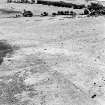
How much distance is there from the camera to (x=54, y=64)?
15.7 metres

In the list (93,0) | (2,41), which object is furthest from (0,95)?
(93,0)

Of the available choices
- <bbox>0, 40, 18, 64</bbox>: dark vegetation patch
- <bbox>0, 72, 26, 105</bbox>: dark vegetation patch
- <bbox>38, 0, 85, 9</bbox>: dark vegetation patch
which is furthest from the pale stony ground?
<bbox>38, 0, 85, 9</bbox>: dark vegetation patch

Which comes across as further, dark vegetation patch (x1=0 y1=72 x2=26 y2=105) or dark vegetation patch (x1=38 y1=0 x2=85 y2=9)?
dark vegetation patch (x1=38 y1=0 x2=85 y2=9)

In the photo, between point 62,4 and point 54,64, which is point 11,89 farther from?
point 62,4

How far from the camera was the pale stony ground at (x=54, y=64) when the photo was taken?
12.2 metres

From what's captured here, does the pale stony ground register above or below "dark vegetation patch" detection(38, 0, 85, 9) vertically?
below

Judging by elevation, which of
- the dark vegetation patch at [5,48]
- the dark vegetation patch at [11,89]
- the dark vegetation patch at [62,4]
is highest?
the dark vegetation patch at [62,4]

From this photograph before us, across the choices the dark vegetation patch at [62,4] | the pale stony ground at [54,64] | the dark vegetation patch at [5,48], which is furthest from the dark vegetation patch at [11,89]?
the dark vegetation patch at [62,4]

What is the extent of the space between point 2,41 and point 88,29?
7882 millimetres

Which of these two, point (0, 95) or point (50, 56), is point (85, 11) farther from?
point (0, 95)

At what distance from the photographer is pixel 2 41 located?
1981 centimetres

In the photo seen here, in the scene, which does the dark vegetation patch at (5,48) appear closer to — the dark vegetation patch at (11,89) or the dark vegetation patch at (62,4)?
the dark vegetation patch at (11,89)

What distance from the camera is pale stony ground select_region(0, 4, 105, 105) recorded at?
12.2m

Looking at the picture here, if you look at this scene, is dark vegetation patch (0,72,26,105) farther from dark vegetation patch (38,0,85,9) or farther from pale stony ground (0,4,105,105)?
dark vegetation patch (38,0,85,9)
